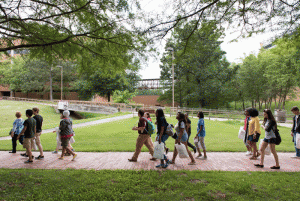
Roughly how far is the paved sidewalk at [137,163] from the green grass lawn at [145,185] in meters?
0.61

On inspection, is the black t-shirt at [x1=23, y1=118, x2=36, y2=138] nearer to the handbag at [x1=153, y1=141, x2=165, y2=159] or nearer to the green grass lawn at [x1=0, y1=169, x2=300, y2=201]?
the green grass lawn at [x1=0, y1=169, x2=300, y2=201]

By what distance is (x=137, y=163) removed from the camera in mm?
6059

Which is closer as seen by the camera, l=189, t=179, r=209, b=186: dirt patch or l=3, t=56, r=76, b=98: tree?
l=189, t=179, r=209, b=186: dirt patch

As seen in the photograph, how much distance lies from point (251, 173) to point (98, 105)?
2988 centimetres

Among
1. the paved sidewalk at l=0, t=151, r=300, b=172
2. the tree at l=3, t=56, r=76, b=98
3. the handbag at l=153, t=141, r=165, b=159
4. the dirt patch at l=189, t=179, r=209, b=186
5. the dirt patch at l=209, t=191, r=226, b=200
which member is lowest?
the paved sidewalk at l=0, t=151, r=300, b=172

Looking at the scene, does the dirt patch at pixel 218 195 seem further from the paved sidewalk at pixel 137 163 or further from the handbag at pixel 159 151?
the handbag at pixel 159 151

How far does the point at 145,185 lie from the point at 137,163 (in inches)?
75.2

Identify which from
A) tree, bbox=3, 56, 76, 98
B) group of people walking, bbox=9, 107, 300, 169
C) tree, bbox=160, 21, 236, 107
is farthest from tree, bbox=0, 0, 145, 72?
tree, bbox=3, 56, 76, 98

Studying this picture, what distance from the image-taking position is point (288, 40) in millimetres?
4875

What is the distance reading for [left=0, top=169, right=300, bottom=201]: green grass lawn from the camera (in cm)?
373

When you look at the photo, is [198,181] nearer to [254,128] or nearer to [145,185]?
[145,185]

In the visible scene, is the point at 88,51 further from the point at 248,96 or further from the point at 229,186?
the point at 248,96

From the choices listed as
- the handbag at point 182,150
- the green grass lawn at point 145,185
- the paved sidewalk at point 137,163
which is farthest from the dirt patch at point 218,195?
the paved sidewalk at point 137,163

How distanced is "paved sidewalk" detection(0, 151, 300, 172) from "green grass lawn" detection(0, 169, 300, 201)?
605 millimetres
